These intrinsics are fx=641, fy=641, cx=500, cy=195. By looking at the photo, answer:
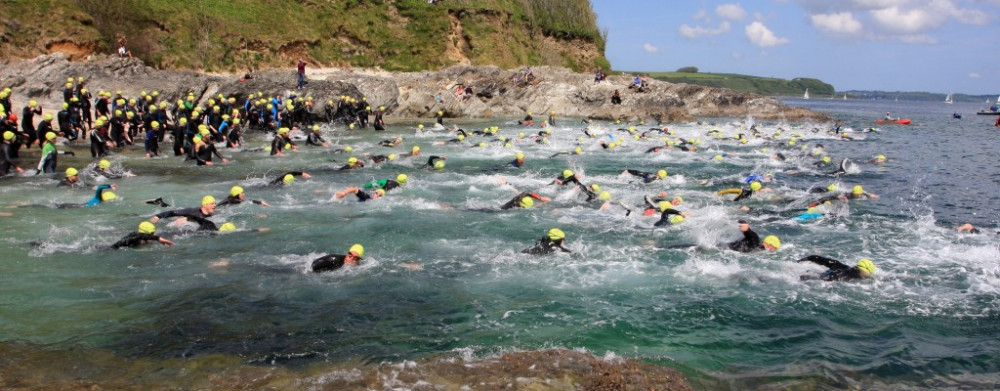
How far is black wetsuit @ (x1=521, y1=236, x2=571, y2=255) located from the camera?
10.5 m

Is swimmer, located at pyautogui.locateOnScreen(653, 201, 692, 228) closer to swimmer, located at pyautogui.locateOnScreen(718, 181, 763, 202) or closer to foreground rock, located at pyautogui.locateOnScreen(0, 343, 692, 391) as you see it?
swimmer, located at pyautogui.locateOnScreen(718, 181, 763, 202)

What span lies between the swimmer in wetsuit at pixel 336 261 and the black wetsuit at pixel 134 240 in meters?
2.85

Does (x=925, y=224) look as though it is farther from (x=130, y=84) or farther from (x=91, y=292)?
(x=130, y=84)

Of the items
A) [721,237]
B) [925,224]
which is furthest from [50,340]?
[925,224]

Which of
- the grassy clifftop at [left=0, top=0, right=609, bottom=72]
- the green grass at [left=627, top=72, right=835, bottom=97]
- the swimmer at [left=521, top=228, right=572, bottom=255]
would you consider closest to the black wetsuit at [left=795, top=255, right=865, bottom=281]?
the swimmer at [left=521, top=228, right=572, bottom=255]

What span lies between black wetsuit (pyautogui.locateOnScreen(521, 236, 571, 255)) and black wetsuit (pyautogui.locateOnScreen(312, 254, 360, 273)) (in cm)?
298

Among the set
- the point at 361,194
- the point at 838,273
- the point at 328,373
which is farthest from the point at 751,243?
the point at 361,194

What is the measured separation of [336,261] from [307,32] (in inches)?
1377

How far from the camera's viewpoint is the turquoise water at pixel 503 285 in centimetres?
683

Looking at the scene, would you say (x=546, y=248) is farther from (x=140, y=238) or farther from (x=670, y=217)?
(x=140, y=238)

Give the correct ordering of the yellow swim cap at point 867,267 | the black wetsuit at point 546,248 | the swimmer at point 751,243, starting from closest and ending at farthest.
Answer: the yellow swim cap at point 867,267
the black wetsuit at point 546,248
the swimmer at point 751,243

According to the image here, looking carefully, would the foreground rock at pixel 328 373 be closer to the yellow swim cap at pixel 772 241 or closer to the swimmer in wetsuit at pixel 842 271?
the swimmer in wetsuit at pixel 842 271

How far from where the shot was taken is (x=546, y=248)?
10.5m

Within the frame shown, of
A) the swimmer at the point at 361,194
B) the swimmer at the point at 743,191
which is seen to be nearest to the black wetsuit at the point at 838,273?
the swimmer at the point at 743,191
